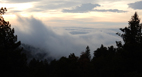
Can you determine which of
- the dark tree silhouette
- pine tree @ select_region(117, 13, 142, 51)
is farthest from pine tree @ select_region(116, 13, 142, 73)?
the dark tree silhouette

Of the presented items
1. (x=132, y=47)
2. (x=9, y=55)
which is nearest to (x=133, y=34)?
(x=132, y=47)

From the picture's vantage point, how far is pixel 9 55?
18.9 meters

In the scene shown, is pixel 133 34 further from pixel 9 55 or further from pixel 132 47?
pixel 9 55

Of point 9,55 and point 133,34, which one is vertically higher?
point 133,34

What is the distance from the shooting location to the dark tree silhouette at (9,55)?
1829 centimetres

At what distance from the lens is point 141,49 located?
17953 millimetres

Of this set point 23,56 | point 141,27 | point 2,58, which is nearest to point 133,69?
point 141,27

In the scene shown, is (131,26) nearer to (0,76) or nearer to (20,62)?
(20,62)

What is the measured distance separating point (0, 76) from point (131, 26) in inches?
645

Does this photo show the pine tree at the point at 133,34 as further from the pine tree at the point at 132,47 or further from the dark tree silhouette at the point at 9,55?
the dark tree silhouette at the point at 9,55

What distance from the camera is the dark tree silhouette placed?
60.0 feet

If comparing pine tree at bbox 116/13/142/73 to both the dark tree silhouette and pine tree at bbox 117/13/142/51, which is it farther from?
the dark tree silhouette

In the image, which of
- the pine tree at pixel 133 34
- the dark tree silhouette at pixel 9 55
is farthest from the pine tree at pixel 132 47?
the dark tree silhouette at pixel 9 55

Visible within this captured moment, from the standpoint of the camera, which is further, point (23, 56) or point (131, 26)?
point (23, 56)
